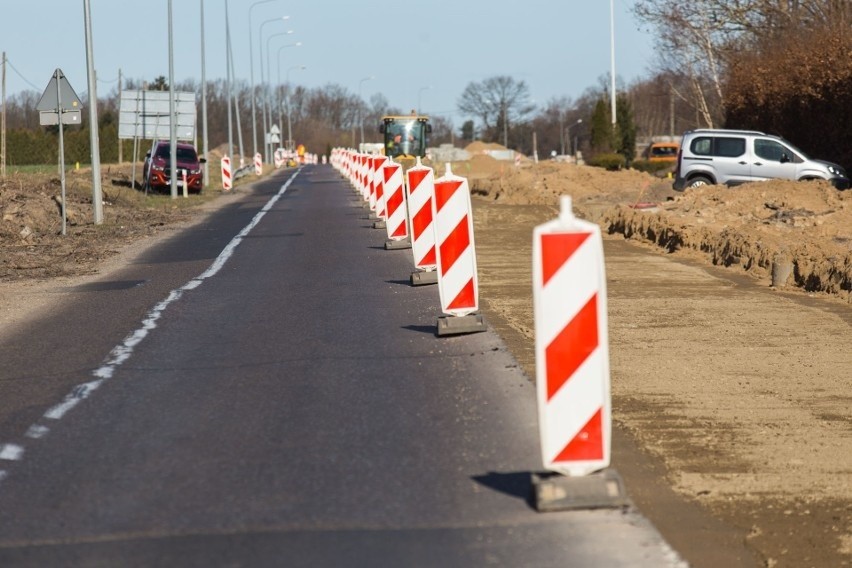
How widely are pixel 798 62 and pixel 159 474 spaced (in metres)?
30.5

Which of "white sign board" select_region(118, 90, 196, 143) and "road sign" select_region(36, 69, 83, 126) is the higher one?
"white sign board" select_region(118, 90, 196, 143)

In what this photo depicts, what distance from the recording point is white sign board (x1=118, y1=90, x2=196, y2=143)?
4094 centimetres

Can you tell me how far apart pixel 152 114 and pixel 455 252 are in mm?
32852

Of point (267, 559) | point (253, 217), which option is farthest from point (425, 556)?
point (253, 217)

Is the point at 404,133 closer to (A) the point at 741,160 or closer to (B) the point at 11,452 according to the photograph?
(A) the point at 741,160

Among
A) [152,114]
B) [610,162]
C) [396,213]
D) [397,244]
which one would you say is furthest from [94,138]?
[610,162]

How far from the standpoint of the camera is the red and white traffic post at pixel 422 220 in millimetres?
13156

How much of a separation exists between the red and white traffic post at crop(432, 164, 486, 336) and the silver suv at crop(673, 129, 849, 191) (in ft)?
67.8

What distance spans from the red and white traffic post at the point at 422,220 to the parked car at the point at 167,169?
28006mm

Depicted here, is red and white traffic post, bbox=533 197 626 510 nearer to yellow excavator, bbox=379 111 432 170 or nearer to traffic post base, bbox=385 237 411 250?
traffic post base, bbox=385 237 411 250

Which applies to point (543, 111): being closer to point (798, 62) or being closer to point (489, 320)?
point (798, 62)

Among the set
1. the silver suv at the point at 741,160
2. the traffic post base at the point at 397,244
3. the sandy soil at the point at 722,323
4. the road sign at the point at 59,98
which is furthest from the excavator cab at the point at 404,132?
the traffic post base at the point at 397,244

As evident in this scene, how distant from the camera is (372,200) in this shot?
2684 cm

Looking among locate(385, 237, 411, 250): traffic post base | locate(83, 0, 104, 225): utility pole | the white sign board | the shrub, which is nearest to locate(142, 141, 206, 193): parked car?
the white sign board
